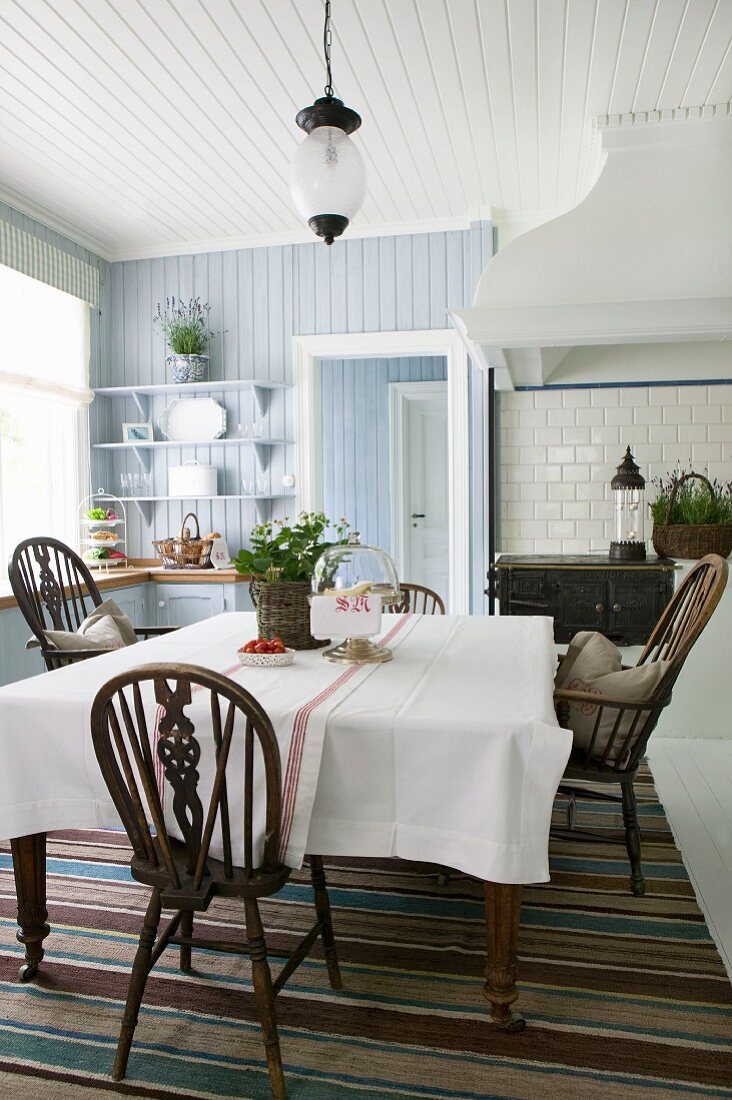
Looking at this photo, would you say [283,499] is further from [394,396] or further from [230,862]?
[230,862]

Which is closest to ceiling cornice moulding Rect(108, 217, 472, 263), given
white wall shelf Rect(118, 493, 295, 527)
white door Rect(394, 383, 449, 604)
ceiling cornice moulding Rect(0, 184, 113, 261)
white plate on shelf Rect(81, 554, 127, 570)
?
ceiling cornice moulding Rect(0, 184, 113, 261)

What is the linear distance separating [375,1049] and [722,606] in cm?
281

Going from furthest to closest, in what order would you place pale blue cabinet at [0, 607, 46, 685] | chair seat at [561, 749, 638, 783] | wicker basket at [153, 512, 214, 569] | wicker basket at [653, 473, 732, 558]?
wicker basket at [153, 512, 214, 569] → wicker basket at [653, 473, 732, 558] → pale blue cabinet at [0, 607, 46, 685] → chair seat at [561, 749, 638, 783]

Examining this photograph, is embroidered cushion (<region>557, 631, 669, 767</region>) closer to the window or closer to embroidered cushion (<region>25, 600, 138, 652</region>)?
embroidered cushion (<region>25, 600, 138, 652</region>)

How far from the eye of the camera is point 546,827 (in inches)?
67.2

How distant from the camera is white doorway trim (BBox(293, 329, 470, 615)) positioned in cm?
499

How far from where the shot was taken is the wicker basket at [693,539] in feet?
13.6

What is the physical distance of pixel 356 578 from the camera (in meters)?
2.39

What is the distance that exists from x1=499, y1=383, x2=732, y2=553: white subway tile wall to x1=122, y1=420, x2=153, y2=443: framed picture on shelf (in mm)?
2149

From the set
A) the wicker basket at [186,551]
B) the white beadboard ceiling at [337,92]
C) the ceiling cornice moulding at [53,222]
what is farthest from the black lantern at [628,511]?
the ceiling cornice moulding at [53,222]

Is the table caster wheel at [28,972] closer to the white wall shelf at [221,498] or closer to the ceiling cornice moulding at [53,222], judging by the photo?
the white wall shelf at [221,498]

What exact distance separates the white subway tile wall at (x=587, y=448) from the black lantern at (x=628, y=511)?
0.09 m

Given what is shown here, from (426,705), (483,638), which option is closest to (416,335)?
(483,638)

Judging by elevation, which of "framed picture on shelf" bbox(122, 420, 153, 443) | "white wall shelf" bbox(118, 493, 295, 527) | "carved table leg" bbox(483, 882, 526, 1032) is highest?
"framed picture on shelf" bbox(122, 420, 153, 443)
